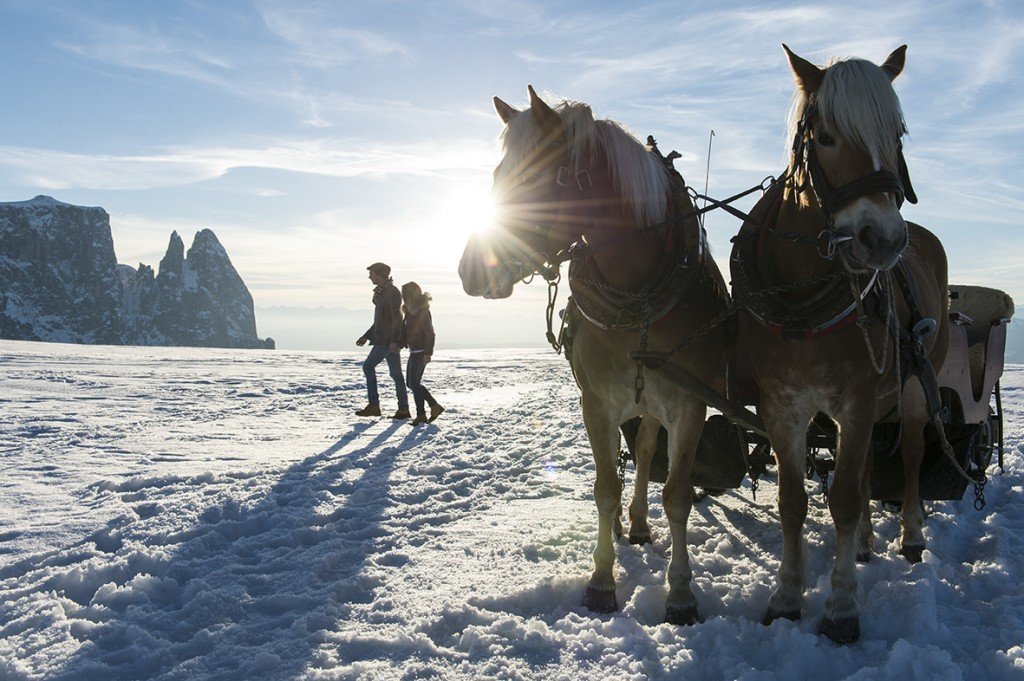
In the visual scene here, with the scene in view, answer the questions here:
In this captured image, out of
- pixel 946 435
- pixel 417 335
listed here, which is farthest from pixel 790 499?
pixel 417 335

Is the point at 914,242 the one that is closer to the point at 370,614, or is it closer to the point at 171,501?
the point at 370,614

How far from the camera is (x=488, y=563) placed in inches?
160

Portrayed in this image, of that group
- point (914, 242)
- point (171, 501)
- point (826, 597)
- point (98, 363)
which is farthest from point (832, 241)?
point (98, 363)

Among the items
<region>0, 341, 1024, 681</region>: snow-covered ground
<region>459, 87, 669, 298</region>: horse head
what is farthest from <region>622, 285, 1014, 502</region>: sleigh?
Answer: <region>459, 87, 669, 298</region>: horse head

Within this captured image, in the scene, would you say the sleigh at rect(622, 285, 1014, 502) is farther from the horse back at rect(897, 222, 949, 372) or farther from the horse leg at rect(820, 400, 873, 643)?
the horse leg at rect(820, 400, 873, 643)

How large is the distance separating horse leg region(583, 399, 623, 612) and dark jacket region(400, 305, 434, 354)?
24.2ft

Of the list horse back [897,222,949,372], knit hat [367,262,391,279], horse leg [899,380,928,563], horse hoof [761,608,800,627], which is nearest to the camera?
horse hoof [761,608,800,627]

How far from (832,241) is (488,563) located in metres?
2.76

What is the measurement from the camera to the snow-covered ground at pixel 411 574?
111 inches

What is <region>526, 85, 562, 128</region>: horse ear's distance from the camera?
3.04m

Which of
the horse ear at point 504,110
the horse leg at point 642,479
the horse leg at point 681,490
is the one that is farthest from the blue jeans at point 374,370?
the horse leg at point 681,490

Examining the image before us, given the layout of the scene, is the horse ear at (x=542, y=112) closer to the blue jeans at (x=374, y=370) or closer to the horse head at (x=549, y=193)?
the horse head at (x=549, y=193)

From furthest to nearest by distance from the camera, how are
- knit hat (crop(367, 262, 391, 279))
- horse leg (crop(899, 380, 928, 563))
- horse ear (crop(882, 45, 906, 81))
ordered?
knit hat (crop(367, 262, 391, 279)) → horse leg (crop(899, 380, 928, 563)) → horse ear (crop(882, 45, 906, 81))

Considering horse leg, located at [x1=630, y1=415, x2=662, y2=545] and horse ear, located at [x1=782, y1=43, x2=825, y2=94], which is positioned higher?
horse ear, located at [x1=782, y1=43, x2=825, y2=94]
